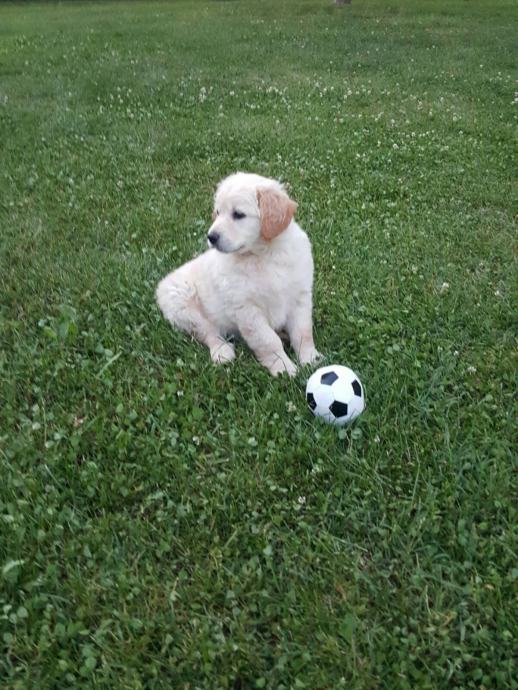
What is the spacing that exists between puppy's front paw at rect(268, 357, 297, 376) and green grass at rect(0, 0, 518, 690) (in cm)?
11

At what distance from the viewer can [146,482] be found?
2852 mm

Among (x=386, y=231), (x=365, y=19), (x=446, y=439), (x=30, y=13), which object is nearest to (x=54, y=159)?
(x=386, y=231)

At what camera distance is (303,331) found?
145 inches

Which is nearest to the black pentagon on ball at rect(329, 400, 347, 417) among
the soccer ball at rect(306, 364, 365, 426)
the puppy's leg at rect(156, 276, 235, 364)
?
the soccer ball at rect(306, 364, 365, 426)

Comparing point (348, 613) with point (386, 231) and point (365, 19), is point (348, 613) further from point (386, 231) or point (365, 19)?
point (365, 19)

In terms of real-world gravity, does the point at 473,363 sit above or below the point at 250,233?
below

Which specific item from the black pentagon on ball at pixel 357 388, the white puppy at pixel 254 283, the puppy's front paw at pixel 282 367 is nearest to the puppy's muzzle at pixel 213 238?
the white puppy at pixel 254 283

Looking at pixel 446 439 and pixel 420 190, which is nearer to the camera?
pixel 446 439

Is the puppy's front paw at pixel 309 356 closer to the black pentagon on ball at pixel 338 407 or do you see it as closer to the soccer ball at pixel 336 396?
the soccer ball at pixel 336 396

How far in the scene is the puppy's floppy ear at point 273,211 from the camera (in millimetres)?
3547

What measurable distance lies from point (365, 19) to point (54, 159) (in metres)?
11.9

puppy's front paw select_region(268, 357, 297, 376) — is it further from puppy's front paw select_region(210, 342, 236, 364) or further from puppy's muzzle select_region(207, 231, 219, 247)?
puppy's muzzle select_region(207, 231, 219, 247)

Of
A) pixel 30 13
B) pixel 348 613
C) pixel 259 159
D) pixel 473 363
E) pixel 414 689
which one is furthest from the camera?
pixel 30 13

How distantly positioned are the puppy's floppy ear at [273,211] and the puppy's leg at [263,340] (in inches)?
18.2
